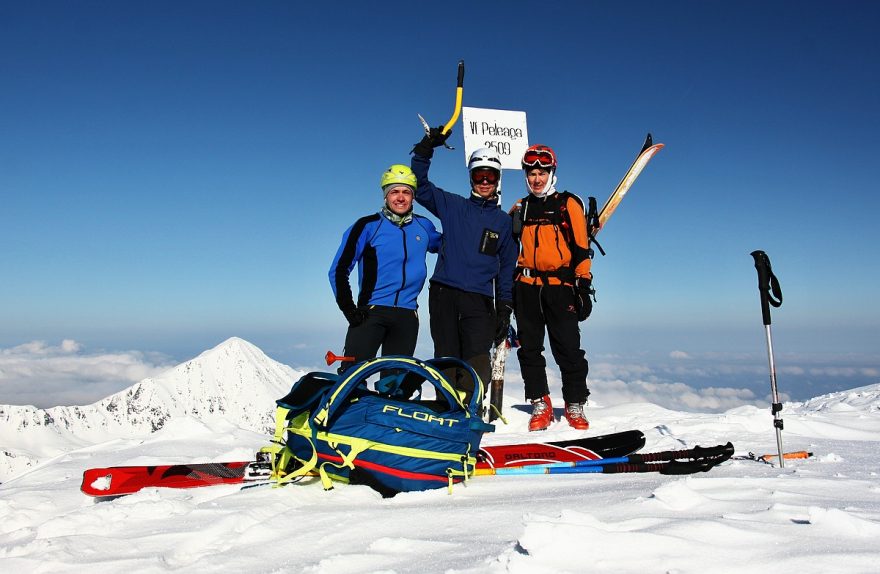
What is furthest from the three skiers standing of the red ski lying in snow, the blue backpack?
the blue backpack

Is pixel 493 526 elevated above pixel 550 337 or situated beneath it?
situated beneath

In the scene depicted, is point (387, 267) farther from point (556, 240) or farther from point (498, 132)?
point (498, 132)

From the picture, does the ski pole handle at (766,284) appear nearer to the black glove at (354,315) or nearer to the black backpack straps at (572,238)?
the black backpack straps at (572,238)

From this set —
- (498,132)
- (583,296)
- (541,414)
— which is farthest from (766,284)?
(498,132)

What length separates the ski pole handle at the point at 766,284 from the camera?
13.9 feet

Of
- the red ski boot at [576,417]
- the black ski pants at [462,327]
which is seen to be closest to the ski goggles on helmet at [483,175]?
the black ski pants at [462,327]

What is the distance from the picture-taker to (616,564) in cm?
190

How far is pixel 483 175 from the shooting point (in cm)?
627

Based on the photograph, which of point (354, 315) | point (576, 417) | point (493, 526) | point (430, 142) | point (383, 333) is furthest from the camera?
point (576, 417)

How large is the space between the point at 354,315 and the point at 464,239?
1407 millimetres

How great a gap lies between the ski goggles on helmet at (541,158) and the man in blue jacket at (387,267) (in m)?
1.61

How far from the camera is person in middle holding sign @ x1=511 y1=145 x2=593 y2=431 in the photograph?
648cm

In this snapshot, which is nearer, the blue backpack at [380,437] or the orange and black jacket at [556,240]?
the blue backpack at [380,437]

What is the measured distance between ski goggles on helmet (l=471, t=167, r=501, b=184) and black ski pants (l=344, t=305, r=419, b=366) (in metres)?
1.64
